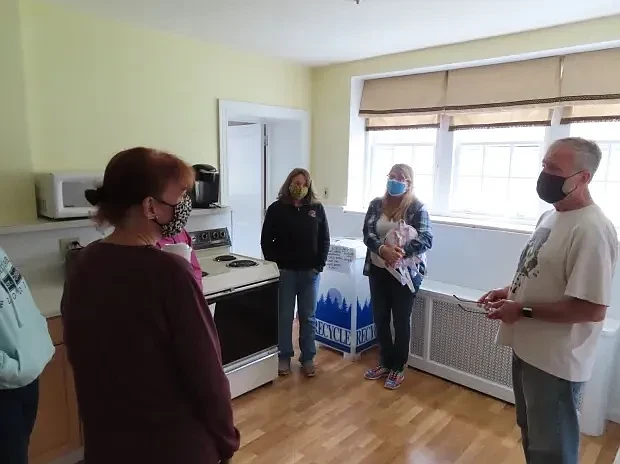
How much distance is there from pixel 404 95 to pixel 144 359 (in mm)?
3120

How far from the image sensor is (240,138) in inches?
164

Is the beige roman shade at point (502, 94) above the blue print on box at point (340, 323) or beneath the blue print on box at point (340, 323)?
above

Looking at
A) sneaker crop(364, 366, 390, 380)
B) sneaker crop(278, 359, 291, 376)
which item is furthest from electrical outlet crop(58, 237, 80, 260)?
sneaker crop(364, 366, 390, 380)

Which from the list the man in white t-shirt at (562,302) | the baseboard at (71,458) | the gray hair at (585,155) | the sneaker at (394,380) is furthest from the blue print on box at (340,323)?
the gray hair at (585,155)

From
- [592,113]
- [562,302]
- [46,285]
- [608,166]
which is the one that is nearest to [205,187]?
[46,285]

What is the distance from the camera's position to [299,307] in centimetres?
316

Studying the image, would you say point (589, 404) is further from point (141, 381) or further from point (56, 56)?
point (56, 56)

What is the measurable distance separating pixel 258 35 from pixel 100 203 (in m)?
2.35

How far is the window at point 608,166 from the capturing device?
2828 mm

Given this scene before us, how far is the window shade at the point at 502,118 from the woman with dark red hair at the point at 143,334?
2681mm

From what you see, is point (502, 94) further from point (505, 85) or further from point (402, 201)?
point (402, 201)

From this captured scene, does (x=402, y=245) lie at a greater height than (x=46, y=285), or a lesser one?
greater

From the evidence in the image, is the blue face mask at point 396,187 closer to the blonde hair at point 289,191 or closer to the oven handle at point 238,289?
the blonde hair at point 289,191

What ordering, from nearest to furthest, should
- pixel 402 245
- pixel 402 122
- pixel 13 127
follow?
pixel 13 127
pixel 402 245
pixel 402 122
